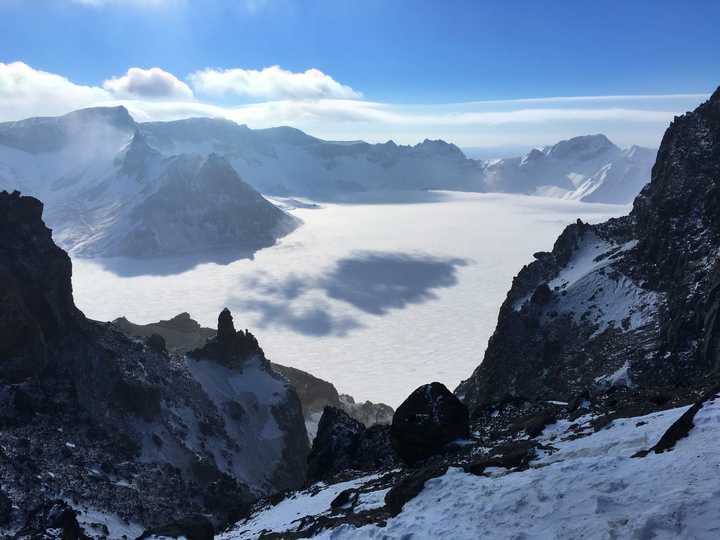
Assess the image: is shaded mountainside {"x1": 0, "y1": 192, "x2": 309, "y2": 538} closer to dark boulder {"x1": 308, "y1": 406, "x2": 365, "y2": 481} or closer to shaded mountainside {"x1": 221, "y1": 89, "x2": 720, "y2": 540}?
dark boulder {"x1": 308, "y1": 406, "x2": 365, "y2": 481}

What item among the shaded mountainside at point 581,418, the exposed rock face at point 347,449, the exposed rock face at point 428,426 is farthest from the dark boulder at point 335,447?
the exposed rock face at point 428,426

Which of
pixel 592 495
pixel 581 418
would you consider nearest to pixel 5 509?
pixel 581 418

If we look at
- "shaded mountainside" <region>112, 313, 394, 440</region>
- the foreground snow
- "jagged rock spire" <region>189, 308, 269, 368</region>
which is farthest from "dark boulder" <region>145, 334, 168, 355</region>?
the foreground snow

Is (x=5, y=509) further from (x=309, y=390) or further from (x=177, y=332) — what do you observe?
(x=177, y=332)

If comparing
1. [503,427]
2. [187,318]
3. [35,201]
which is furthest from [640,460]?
[187,318]

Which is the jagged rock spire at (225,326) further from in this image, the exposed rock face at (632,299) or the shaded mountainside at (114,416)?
the exposed rock face at (632,299)

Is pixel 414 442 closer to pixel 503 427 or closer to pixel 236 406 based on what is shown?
pixel 503 427
